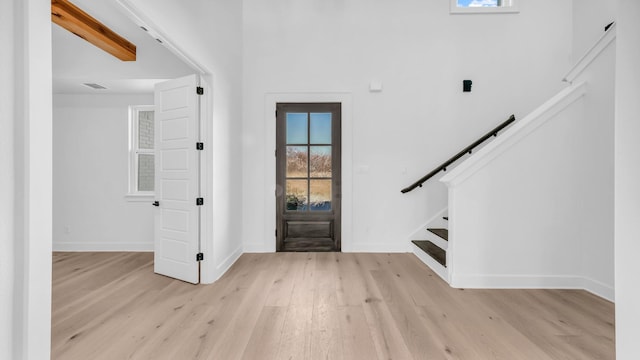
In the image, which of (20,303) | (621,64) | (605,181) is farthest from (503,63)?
(20,303)

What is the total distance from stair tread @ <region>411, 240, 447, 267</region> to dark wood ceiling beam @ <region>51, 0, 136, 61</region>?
4.42 meters

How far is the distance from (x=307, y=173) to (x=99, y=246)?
3290 mm

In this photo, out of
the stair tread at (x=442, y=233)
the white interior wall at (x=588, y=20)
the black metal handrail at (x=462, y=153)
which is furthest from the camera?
the black metal handrail at (x=462, y=153)

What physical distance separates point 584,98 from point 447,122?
1.55m

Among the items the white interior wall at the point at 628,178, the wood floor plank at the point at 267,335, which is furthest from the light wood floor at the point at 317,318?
the white interior wall at the point at 628,178

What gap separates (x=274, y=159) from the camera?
4.23 metres

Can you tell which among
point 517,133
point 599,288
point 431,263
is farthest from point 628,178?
point 431,263

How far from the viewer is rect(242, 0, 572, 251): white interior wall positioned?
4188 mm

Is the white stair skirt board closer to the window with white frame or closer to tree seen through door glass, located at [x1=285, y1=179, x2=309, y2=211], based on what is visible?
tree seen through door glass, located at [x1=285, y1=179, x2=309, y2=211]

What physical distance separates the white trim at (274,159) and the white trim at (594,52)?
2485 mm

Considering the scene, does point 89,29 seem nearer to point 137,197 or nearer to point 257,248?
point 137,197

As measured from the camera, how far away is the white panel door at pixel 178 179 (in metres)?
3.04

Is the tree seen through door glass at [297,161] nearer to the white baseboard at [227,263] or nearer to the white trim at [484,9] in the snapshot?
the white baseboard at [227,263]

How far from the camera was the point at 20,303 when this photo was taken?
44.1 inches
